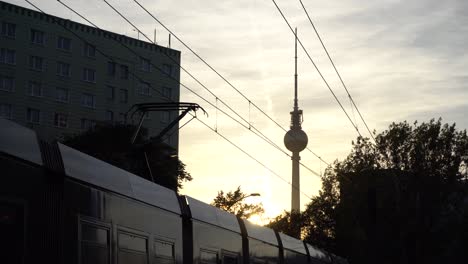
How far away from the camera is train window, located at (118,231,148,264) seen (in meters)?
11.0

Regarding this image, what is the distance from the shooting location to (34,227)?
8555 mm

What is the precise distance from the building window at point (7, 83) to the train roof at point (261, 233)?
70371 millimetres

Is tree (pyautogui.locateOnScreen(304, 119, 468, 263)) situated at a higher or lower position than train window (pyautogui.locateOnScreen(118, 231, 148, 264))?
higher

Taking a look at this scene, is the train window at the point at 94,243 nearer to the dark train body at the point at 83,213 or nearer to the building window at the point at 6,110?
the dark train body at the point at 83,213

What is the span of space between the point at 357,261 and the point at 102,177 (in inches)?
2054

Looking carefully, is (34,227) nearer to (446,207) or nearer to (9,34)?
(446,207)

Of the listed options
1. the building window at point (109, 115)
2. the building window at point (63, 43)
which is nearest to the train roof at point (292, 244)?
the building window at point (63, 43)

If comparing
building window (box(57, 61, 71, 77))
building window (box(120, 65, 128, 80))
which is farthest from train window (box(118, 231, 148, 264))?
building window (box(120, 65, 128, 80))

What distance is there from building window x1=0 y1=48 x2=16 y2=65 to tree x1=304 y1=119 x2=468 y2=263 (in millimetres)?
40407

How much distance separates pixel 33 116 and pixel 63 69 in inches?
251

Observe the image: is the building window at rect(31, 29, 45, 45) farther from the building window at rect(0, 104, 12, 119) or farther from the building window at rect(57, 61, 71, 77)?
the building window at rect(0, 104, 12, 119)

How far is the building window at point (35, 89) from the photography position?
91.8 metres

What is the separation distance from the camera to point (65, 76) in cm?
9544

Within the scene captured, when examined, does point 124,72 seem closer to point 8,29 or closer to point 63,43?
point 63,43
